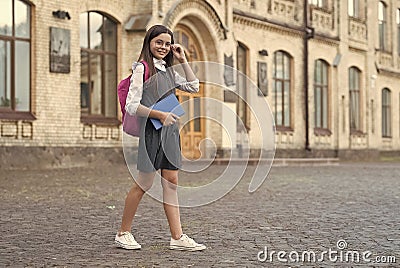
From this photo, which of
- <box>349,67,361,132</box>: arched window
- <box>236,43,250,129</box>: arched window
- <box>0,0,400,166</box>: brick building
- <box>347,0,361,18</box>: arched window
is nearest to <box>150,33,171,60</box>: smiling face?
<box>0,0,400,166</box>: brick building

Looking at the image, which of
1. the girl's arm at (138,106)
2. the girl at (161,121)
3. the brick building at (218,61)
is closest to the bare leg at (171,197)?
the girl at (161,121)

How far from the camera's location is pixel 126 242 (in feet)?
19.6

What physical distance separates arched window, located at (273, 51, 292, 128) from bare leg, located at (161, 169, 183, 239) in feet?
76.5

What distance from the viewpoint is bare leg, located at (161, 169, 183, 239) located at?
19.3ft

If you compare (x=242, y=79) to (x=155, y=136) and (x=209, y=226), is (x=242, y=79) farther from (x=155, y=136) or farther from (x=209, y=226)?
(x=155, y=136)

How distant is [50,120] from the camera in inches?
767

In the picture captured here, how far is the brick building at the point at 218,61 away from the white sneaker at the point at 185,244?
11.2 ft

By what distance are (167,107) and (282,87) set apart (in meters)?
24.0

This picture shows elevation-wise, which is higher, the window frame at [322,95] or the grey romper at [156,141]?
the window frame at [322,95]

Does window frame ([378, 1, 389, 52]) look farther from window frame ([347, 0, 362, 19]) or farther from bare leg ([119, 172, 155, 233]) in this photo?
bare leg ([119, 172, 155, 233])

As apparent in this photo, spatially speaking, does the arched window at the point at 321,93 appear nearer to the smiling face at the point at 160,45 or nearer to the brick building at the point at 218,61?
the brick building at the point at 218,61

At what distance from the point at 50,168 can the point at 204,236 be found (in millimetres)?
12928

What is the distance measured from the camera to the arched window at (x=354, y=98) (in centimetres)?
3494
